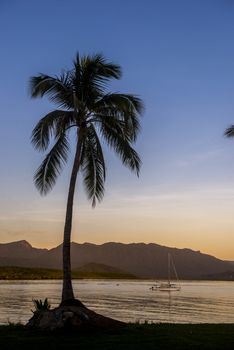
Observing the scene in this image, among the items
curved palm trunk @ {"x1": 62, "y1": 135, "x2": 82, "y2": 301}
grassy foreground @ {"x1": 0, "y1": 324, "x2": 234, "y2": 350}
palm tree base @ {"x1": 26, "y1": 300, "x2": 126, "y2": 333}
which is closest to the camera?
grassy foreground @ {"x1": 0, "y1": 324, "x2": 234, "y2": 350}

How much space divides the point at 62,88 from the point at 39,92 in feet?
3.45

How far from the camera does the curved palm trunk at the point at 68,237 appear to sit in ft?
66.8

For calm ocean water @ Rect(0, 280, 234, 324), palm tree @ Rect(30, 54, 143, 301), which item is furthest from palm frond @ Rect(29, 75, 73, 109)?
calm ocean water @ Rect(0, 280, 234, 324)

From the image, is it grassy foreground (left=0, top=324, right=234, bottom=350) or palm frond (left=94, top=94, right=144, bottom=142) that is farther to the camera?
palm frond (left=94, top=94, right=144, bottom=142)

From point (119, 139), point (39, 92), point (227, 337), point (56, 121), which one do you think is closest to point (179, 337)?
point (227, 337)

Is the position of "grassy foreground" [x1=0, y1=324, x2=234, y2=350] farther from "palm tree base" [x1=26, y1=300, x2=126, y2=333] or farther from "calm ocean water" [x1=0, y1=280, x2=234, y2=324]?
"calm ocean water" [x1=0, y1=280, x2=234, y2=324]

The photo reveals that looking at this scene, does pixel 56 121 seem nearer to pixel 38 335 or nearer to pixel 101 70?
pixel 101 70

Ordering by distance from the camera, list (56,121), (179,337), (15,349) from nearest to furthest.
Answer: (15,349)
(179,337)
(56,121)

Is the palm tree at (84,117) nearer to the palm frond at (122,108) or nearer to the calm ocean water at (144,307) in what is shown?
the palm frond at (122,108)

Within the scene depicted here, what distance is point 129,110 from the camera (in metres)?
22.6

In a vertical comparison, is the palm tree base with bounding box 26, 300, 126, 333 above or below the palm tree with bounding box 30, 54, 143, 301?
below

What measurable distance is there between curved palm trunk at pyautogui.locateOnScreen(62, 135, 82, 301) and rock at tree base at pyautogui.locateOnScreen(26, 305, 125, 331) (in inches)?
49.9

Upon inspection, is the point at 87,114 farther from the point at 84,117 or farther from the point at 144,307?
the point at 144,307

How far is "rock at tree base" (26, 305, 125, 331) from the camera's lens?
1838 centimetres
